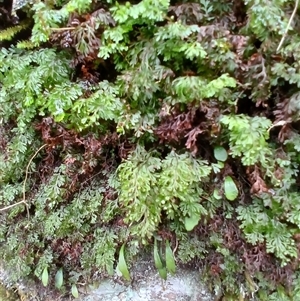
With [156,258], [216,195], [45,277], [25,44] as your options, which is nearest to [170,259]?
[156,258]

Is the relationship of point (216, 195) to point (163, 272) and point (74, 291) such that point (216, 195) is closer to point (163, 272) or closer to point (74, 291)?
point (163, 272)

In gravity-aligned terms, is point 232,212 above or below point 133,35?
below

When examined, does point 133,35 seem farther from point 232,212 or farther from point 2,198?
point 2,198

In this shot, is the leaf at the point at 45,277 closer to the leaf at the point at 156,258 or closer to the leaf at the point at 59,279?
the leaf at the point at 59,279

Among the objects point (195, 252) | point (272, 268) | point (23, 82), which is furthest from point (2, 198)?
point (272, 268)

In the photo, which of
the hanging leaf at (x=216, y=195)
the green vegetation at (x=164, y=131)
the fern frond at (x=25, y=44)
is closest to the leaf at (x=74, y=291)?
the green vegetation at (x=164, y=131)

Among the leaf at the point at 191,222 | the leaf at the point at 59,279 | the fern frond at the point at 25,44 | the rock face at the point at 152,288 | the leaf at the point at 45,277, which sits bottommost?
the rock face at the point at 152,288

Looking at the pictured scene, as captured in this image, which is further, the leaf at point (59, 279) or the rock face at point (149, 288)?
the leaf at point (59, 279)
